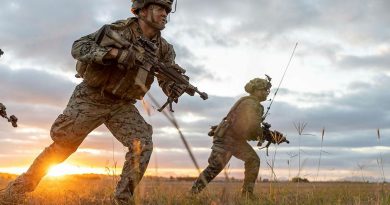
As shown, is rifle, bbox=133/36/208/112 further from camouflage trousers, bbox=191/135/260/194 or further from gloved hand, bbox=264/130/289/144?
gloved hand, bbox=264/130/289/144

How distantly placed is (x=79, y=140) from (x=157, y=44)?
143 centimetres

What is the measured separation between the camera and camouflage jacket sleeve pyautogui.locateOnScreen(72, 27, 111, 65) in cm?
512

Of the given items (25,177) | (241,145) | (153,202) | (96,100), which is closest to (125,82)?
(96,100)

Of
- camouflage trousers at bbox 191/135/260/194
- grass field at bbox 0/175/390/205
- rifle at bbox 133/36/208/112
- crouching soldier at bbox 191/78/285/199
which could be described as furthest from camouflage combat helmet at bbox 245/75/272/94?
rifle at bbox 133/36/208/112

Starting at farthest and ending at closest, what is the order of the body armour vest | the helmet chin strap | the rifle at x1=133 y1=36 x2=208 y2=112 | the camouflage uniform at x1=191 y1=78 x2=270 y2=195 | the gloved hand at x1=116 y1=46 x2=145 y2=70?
1. the camouflage uniform at x1=191 y1=78 x2=270 y2=195
2. the helmet chin strap
3. the body armour vest
4. the rifle at x1=133 y1=36 x2=208 y2=112
5. the gloved hand at x1=116 y1=46 x2=145 y2=70

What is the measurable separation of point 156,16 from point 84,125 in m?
1.47

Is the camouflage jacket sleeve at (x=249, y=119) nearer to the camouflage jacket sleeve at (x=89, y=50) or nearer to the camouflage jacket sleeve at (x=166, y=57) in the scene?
the camouflage jacket sleeve at (x=166, y=57)

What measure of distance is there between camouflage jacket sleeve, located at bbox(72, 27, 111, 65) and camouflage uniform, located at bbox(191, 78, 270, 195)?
332 centimetres

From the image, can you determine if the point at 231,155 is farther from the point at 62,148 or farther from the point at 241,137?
the point at 62,148

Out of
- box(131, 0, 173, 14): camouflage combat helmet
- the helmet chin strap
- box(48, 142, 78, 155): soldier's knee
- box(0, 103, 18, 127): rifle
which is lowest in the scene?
box(48, 142, 78, 155): soldier's knee

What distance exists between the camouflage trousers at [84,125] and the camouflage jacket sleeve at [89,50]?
0.54 metres

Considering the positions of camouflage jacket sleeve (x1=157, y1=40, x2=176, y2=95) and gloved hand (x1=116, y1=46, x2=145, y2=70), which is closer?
gloved hand (x1=116, y1=46, x2=145, y2=70)

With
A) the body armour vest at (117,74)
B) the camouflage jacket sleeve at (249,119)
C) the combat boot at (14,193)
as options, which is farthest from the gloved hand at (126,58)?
the camouflage jacket sleeve at (249,119)

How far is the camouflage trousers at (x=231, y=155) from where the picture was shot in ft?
26.5
